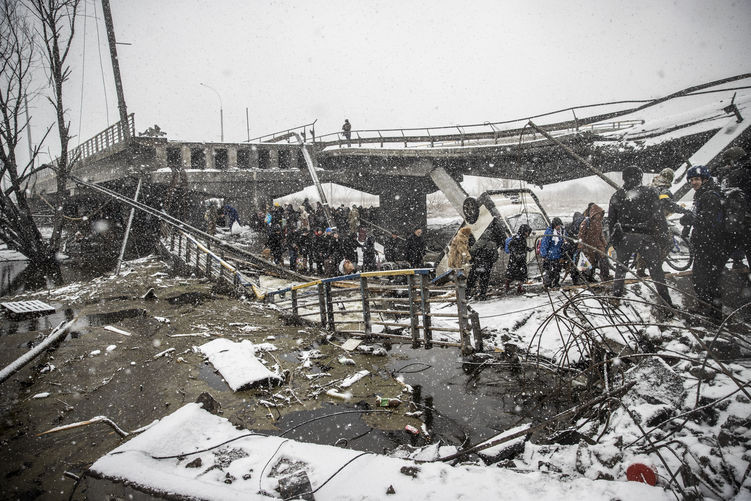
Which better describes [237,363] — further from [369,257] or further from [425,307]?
[369,257]

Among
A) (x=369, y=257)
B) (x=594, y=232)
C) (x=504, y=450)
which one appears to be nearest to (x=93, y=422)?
(x=504, y=450)

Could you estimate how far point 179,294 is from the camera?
9.42 metres

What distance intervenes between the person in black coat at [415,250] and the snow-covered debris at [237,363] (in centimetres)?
541

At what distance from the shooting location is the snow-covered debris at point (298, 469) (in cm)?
195

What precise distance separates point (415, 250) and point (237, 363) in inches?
241

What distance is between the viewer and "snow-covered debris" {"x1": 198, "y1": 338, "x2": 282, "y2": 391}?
4629 mm

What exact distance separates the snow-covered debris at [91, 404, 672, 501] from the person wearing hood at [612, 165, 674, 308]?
13.4 ft

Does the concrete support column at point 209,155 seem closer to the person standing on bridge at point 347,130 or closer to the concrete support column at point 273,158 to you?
the concrete support column at point 273,158

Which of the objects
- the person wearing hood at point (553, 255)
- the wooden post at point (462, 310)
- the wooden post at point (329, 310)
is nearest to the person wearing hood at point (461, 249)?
the person wearing hood at point (553, 255)

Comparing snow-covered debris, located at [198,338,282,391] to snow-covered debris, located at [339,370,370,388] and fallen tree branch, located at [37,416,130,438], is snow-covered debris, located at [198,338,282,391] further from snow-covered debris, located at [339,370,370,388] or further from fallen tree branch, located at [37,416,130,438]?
fallen tree branch, located at [37,416,130,438]

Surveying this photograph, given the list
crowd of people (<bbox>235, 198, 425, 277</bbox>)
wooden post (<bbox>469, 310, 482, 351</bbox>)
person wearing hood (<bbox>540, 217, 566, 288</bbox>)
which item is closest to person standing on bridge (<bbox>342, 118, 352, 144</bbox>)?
crowd of people (<bbox>235, 198, 425, 277</bbox>)

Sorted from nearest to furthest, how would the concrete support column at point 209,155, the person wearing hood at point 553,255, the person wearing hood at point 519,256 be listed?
the person wearing hood at point 553,255 < the person wearing hood at point 519,256 < the concrete support column at point 209,155

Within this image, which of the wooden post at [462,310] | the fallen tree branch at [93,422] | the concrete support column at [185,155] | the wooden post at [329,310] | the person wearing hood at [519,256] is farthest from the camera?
the concrete support column at [185,155]

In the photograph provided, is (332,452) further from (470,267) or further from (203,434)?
(470,267)
